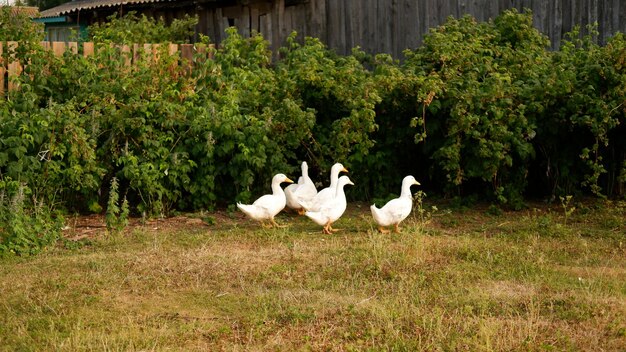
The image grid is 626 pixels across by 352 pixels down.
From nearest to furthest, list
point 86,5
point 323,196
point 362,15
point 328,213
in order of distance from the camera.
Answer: point 328,213 → point 323,196 → point 362,15 → point 86,5

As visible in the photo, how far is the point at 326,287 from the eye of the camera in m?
7.38

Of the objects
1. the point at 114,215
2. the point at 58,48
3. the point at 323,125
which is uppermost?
the point at 58,48

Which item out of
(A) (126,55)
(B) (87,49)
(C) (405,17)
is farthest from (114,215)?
(C) (405,17)

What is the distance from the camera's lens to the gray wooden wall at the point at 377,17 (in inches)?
519

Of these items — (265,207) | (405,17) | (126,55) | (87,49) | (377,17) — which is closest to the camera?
(265,207)

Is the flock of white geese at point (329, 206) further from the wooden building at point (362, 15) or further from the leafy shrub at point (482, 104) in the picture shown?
the wooden building at point (362, 15)

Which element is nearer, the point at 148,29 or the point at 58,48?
the point at 58,48

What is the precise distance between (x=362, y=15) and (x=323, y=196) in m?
6.82

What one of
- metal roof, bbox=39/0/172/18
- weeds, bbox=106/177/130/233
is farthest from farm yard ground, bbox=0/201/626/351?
metal roof, bbox=39/0/172/18

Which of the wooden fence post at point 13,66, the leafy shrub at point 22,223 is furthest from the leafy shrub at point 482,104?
the wooden fence post at point 13,66

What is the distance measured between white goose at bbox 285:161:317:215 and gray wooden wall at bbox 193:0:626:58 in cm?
489

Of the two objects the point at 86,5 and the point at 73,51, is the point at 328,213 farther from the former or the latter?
the point at 86,5

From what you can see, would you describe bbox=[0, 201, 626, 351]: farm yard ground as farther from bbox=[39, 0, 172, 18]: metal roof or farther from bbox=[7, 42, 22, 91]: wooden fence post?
bbox=[39, 0, 172, 18]: metal roof

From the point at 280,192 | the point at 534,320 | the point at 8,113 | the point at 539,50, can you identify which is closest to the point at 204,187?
the point at 280,192
